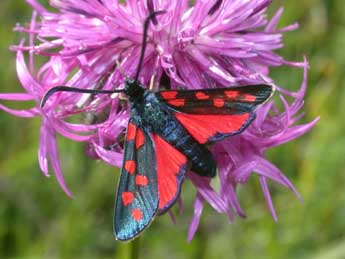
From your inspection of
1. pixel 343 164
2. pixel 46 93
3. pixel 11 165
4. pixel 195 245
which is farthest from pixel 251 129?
pixel 11 165

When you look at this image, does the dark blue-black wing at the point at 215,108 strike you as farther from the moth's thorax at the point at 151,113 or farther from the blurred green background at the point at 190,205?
the blurred green background at the point at 190,205

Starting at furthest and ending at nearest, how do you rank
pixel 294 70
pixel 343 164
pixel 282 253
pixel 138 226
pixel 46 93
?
pixel 294 70 → pixel 343 164 → pixel 282 253 → pixel 46 93 → pixel 138 226

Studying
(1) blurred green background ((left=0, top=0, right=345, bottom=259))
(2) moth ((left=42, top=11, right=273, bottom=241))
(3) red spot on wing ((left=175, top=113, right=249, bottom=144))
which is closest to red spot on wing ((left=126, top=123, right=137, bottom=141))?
(2) moth ((left=42, top=11, right=273, bottom=241))

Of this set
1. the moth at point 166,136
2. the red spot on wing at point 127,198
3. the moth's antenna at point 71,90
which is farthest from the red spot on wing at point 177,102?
the red spot on wing at point 127,198

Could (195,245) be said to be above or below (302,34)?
below

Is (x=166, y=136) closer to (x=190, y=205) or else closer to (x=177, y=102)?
(x=177, y=102)

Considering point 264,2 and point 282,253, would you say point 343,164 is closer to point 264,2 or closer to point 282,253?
point 282,253

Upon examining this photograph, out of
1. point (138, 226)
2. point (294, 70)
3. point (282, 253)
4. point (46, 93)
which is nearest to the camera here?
point (138, 226)

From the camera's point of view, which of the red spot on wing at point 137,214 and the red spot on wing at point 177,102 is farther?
the red spot on wing at point 177,102
